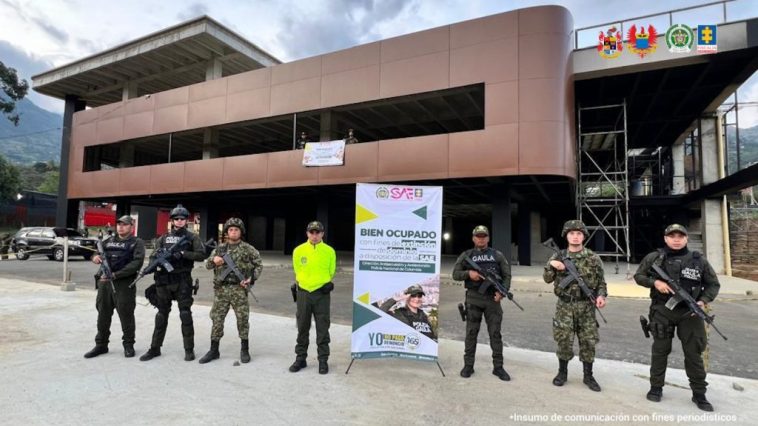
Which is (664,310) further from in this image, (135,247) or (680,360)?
(135,247)

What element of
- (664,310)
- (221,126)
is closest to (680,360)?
(664,310)

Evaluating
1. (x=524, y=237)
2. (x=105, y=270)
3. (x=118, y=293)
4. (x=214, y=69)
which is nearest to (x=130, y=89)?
(x=214, y=69)

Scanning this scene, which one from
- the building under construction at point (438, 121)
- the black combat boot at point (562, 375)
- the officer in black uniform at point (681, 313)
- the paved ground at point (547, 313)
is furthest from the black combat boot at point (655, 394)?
the building under construction at point (438, 121)

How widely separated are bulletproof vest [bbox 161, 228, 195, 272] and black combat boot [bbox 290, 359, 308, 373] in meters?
1.84

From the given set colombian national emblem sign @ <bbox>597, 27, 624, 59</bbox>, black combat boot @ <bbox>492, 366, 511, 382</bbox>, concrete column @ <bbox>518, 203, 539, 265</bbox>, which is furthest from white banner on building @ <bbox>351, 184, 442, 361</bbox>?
concrete column @ <bbox>518, 203, 539, 265</bbox>

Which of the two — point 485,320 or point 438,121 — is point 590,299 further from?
point 438,121

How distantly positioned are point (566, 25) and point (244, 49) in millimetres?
16210

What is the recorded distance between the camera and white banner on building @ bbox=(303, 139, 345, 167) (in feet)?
51.1

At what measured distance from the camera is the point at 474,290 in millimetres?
4660

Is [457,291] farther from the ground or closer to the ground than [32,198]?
closer to the ground

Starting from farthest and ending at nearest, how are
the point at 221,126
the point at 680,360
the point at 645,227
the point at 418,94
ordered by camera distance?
1. the point at 645,227
2. the point at 221,126
3. the point at 418,94
4. the point at 680,360

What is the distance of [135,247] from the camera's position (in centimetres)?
518

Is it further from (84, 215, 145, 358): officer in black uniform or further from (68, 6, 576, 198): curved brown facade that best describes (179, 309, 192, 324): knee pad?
(68, 6, 576, 198): curved brown facade

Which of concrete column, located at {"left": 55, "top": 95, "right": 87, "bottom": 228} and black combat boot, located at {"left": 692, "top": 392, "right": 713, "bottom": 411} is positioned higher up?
concrete column, located at {"left": 55, "top": 95, "right": 87, "bottom": 228}
